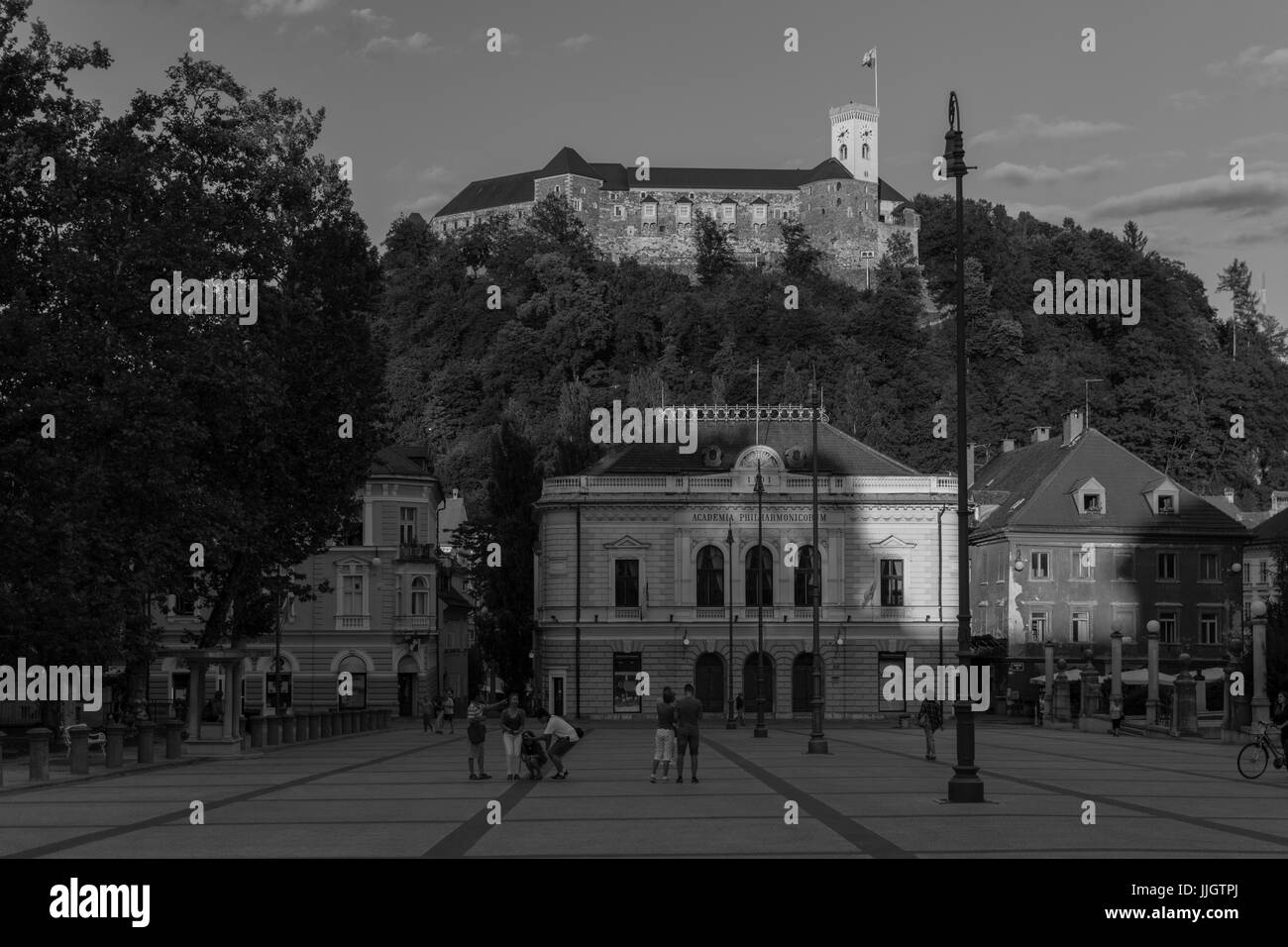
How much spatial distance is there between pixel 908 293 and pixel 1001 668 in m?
117

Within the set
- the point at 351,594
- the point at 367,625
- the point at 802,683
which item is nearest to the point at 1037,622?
the point at 802,683

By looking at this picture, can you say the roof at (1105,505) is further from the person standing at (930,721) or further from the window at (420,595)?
the person standing at (930,721)

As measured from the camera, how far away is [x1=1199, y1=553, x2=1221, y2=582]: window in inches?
3324

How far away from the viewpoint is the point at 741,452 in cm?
8031

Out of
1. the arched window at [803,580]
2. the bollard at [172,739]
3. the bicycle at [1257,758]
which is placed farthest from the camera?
the arched window at [803,580]

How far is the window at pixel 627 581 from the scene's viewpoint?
257 feet

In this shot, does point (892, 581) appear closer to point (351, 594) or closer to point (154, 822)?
point (351, 594)

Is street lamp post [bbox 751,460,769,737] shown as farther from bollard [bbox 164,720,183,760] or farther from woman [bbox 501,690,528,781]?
woman [bbox 501,690,528,781]

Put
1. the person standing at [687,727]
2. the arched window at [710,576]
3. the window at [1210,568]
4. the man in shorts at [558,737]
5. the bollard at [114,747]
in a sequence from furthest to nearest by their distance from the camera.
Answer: the window at [1210,568] < the arched window at [710,576] < the bollard at [114,747] < the man in shorts at [558,737] < the person standing at [687,727]

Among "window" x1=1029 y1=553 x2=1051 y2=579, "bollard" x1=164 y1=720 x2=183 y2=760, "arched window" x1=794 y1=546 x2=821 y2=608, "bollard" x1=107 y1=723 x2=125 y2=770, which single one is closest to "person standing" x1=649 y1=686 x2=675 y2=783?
"bollard" x1=107 y1=723 x2=125 y2=770

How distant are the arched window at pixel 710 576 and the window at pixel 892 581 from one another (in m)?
6.89

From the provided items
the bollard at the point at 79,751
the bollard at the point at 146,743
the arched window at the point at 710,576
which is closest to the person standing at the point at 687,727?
the bollard at the point at 79,751

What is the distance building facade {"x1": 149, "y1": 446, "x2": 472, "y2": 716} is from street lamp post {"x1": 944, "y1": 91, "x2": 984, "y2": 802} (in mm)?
55138
